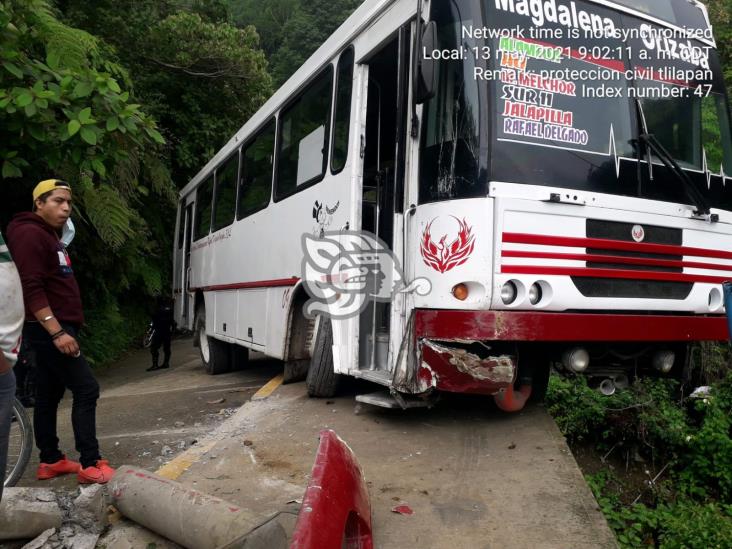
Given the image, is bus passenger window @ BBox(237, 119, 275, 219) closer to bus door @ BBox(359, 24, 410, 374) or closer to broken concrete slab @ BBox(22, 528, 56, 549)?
bus door @ BBox(359, 24, 410, 374)

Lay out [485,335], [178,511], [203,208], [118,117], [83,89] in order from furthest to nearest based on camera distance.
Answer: [203,208] < [118,117] < [83,89] < [485,335] < [178,511]

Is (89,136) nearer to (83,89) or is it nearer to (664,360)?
(83,89)

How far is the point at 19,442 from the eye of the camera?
155 inches

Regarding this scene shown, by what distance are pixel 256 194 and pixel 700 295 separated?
16.5 ft

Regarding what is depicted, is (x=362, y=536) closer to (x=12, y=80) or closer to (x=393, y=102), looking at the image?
(x=393, y=102)

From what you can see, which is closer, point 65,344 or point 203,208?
point 65,344

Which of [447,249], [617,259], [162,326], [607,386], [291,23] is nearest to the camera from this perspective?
[447,249]

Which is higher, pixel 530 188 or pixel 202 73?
pixel 202 73

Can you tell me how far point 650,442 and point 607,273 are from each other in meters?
1.96

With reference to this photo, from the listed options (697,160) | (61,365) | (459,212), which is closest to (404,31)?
(459,212)

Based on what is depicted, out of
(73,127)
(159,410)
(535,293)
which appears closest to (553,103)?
(535,293)

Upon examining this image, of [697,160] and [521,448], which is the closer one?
[521,448]

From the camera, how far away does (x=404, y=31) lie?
445 centimetres

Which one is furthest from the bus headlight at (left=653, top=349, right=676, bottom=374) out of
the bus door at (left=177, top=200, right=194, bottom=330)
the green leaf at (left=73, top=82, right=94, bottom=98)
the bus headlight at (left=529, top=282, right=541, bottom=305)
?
the bus door at (left=177, top=200, right=194, bottom=330)
